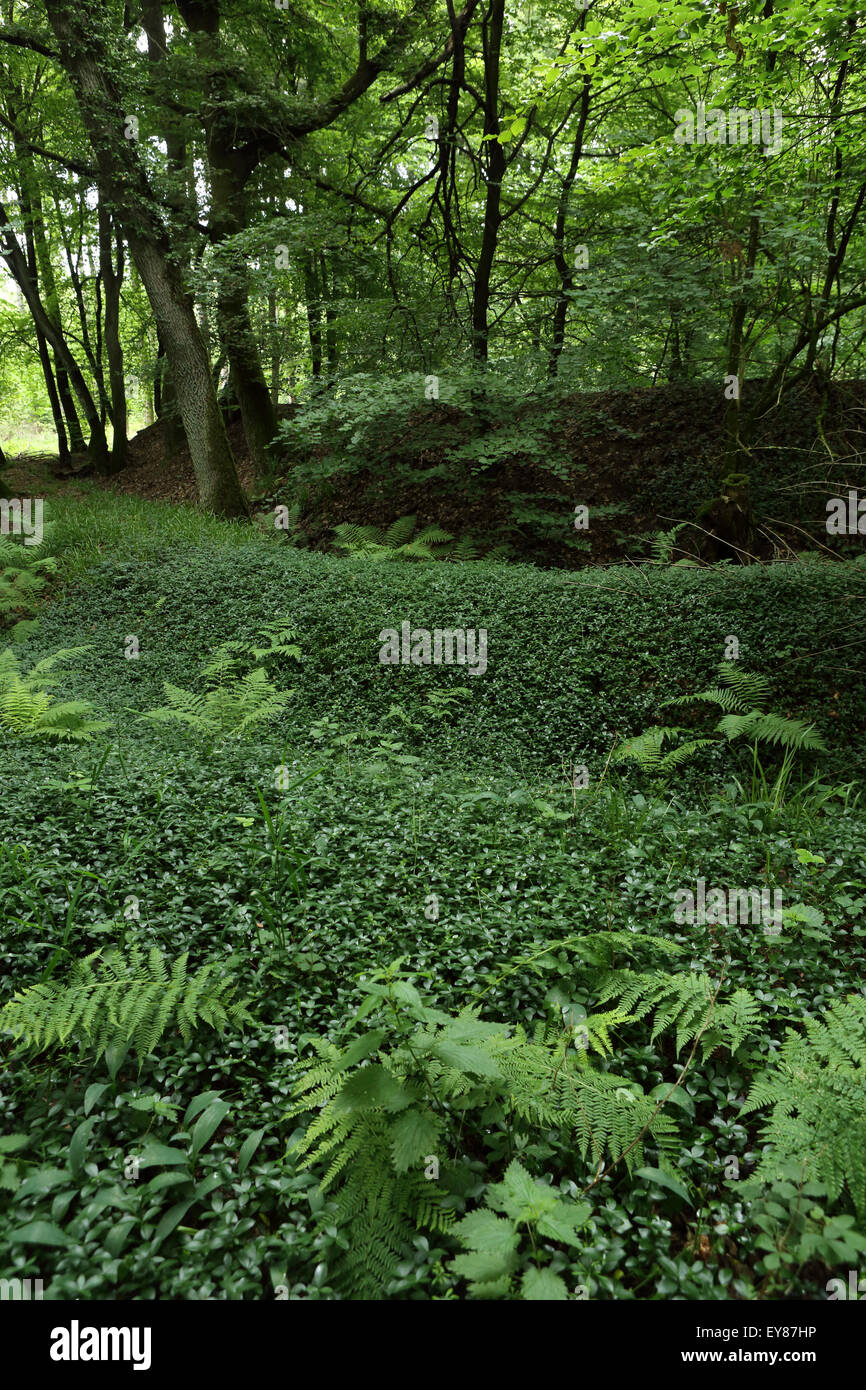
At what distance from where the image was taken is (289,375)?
1567 centimetres

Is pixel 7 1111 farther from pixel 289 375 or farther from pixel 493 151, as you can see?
pixel 289 375

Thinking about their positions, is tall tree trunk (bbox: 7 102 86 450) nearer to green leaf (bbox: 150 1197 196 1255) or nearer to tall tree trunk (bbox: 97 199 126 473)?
tall tree trunk (bbox: 97 199 126 473)

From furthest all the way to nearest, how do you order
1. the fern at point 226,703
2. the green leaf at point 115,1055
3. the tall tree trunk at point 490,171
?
1. the tall tree trunk at point 490,171
2. the fern at point 226,703
3. the green leaf at point 115,1055

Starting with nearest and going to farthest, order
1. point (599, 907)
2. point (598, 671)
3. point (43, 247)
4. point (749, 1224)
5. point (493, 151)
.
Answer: point (749, 1224) → point (599, 907) → point (598, 671) → point (493, 151) → point (43, 247)

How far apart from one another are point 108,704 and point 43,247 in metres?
17.5

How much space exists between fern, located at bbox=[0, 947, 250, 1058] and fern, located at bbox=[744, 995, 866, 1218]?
1771 mm

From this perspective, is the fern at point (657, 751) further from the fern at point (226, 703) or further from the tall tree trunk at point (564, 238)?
the tall tree trunk at point (564, 238)

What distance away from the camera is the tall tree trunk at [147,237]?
994cm

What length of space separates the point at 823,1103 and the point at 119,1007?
2.34 m

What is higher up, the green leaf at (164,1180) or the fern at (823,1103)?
the fern at (823,1103)

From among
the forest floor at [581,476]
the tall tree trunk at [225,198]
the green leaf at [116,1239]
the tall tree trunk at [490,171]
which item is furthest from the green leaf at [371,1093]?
the tall tree trunk at [225,198]

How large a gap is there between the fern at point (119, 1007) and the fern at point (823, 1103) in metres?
1.77

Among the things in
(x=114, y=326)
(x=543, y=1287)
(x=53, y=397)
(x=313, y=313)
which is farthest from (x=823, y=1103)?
(x=53, y=397)

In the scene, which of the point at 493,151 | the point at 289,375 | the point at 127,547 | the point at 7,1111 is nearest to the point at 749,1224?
the point at 7,1111
